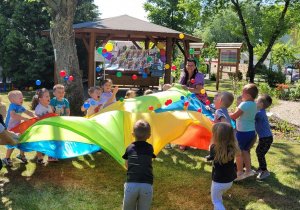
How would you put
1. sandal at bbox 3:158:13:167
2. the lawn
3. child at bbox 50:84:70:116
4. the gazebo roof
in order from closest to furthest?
the lawn → sandal at bbox 3:158:13:167 → child at bbox 50:84:70:116 → the gazebo roof

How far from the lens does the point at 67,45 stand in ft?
27.3

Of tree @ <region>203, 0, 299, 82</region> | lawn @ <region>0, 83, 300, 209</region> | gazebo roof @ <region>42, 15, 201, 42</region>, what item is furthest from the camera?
tree @ <region>203, 0, 299, 82</region>

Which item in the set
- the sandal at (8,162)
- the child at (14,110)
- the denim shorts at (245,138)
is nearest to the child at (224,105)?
the denim shorts at (245,138)

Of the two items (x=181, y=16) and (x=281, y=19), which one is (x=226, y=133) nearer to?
(x=281, y=19)

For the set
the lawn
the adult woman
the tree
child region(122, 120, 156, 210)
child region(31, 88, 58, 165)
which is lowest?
the lawn

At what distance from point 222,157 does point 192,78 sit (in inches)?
114

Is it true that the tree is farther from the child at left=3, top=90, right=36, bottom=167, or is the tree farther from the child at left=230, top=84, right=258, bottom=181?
the child at left=3, top=90, right=36, bottom=167

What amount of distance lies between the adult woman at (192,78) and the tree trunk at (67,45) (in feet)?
12.2

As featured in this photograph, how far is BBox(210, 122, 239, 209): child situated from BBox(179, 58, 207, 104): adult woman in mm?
2521

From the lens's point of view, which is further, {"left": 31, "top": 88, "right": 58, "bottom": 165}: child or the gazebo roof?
the gazebo roof

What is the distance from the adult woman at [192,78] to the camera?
591 cm

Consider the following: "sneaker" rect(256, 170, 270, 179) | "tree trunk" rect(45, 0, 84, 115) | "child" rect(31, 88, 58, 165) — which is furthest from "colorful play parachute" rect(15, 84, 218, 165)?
"tree trunk" rect(45, 0, 84, 115)

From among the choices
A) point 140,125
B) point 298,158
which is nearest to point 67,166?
point 140,125

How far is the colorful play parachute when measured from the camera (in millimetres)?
3951
